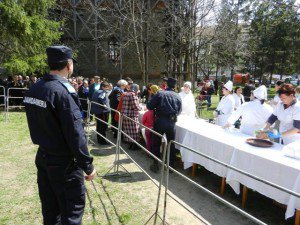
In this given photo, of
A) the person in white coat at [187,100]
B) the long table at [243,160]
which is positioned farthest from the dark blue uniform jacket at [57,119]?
the person in white coat at [187,100]

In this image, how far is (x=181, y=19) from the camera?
1980 centimetres

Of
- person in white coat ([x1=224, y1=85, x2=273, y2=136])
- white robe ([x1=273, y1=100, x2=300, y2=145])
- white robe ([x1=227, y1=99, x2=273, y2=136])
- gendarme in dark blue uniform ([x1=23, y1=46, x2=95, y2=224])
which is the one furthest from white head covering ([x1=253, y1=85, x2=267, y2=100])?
gendarme in dark blue uniform ([x1=23, y1=46, x2=95, y2=224])

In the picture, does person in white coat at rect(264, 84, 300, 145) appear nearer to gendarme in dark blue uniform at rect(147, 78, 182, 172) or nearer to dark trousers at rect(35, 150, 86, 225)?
gendarme in dark blue uniform at rect(147, 78, 182, 172)

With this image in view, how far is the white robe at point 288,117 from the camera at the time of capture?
4.88 metres

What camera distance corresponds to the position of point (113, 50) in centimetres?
2600

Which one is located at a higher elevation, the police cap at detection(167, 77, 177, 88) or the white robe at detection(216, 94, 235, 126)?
the police cap at detection(167, 77, 177, 88)

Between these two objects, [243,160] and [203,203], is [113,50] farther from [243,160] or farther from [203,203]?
[243,160]

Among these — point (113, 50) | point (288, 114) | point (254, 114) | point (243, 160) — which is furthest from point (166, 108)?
point (113, 50)

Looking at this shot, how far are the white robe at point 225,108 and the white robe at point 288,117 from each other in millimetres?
1976

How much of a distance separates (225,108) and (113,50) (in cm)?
1999

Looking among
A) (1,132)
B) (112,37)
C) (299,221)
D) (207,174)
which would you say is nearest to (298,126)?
(299,221)

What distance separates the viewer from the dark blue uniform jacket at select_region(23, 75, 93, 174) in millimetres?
2512

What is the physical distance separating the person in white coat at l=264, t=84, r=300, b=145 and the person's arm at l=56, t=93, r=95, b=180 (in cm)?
361

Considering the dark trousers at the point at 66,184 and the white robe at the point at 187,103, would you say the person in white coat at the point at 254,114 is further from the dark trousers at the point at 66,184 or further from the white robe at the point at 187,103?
the dark trousers at the point at 66,184
